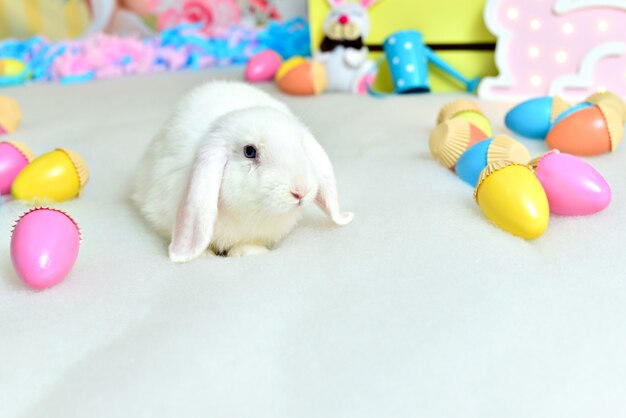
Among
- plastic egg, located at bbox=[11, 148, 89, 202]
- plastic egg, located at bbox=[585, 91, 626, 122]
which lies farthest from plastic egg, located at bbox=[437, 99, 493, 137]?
plastic egg, located at bbox=[11, 148, 89, 202]

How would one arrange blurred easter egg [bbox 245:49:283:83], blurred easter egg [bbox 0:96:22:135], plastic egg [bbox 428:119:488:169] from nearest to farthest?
plastic egg [bbox 428:119:488:169], blurred easter egg [bbox 0:96:22:135], blurred easter egg [bbox 245:49:283:83]

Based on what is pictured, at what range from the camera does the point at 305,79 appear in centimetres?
217

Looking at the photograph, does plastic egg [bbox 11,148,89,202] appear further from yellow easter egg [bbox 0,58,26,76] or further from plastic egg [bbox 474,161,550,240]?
yellow easter egg [bbox 0,58,26,76]

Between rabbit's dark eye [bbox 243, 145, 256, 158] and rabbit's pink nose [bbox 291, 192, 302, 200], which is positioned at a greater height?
rabbit's dark eye [bbox 243, 145, 256, 158]

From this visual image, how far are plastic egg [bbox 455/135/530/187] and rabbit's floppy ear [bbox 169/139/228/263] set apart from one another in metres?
0.49

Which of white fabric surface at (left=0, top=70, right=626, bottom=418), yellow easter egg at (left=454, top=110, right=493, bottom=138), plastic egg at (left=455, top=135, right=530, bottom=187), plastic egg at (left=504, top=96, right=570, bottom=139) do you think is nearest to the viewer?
white fabric surface at (left=0, top=70, right=626, bottom=418)

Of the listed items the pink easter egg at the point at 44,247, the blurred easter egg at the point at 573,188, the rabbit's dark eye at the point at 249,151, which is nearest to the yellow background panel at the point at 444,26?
the blurred easter egg at the point at 573,188

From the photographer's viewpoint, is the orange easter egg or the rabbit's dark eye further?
the orange easter egg

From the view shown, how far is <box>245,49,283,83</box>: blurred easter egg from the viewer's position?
242cm

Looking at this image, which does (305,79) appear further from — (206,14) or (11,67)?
(206,14)

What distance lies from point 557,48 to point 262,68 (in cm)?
100

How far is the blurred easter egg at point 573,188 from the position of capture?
108 centimetres

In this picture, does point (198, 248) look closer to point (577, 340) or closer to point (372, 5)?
point (577, 340)

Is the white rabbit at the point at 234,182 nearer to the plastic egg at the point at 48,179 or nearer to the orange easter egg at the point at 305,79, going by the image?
the plastic egg at the point at 48,179
